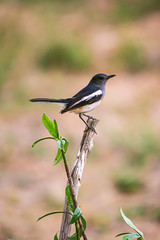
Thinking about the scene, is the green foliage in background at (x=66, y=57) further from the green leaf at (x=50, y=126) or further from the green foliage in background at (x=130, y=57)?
the green leaf at (x=50, y=126)

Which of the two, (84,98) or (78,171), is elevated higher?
(84,98)

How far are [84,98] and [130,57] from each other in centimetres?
1033

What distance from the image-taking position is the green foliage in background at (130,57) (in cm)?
1411

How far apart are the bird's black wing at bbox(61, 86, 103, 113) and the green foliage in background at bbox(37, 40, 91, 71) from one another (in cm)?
984

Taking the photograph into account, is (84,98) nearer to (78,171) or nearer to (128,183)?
(78,171)

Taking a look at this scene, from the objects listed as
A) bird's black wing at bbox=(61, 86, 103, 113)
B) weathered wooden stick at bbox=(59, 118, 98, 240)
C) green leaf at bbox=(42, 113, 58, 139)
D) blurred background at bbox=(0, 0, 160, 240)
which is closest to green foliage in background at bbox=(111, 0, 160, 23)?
blurred background at bbox=(0, 0, 160, 240)

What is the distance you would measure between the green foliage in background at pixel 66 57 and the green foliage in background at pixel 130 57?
1148mm

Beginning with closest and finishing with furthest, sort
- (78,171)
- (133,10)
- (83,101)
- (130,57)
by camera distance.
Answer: (78,171)
(83,101)
(130,57)
(133,10)

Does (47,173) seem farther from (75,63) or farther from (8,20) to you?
(8,20)

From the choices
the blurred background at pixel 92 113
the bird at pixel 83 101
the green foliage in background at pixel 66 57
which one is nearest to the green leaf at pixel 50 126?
the bird at pixel 83 101

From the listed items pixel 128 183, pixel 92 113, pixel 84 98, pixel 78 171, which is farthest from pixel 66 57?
pixel 78 171

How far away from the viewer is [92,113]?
10.4m

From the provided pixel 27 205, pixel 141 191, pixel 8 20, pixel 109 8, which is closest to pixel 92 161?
pixel 141 191

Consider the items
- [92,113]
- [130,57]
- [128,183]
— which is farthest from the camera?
[130,57]
